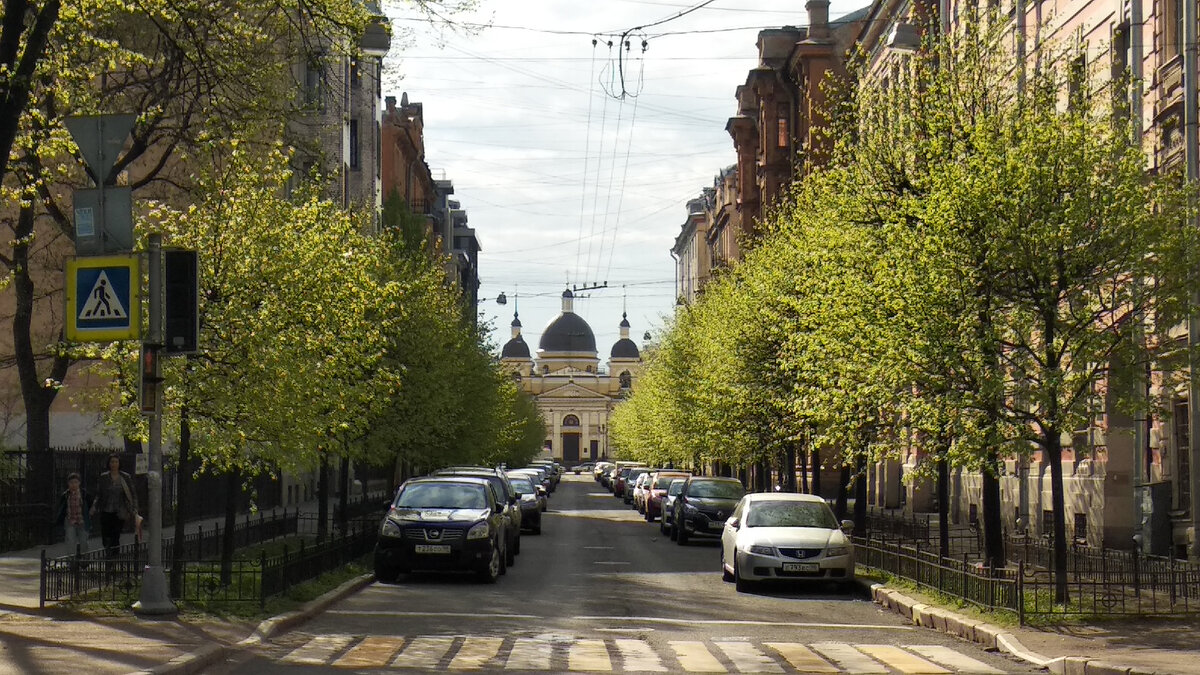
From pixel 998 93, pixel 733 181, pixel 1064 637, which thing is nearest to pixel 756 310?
pixel 998 93

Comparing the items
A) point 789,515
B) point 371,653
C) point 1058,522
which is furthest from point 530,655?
point 789,515

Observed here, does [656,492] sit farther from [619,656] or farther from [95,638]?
[95,638]

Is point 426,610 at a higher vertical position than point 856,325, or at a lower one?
lower

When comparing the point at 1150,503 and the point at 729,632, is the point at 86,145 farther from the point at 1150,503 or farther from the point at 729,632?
the point at 1150,503

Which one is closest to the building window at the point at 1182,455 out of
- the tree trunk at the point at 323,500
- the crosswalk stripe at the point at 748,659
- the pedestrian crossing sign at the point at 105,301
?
the crosswalk stripe at the point at 748,659

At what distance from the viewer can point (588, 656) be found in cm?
1519

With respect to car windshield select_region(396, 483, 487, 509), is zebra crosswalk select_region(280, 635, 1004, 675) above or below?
below

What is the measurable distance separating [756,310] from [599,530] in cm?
1204

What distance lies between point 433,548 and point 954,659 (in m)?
10.7

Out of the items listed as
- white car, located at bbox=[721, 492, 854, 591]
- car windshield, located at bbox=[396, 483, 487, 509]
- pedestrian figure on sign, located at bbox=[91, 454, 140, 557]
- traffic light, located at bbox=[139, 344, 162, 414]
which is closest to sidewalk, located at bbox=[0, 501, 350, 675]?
traffic light, located at bbox=[139, 344, 162, 414]

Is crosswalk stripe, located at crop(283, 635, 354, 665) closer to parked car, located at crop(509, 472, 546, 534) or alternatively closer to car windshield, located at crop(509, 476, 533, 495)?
parked car, located at crop(509, 472, 546, 534)

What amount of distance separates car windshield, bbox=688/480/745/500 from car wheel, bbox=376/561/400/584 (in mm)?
15366

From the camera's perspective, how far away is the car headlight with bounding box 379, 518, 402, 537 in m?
24.5

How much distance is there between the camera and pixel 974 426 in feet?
66.4
